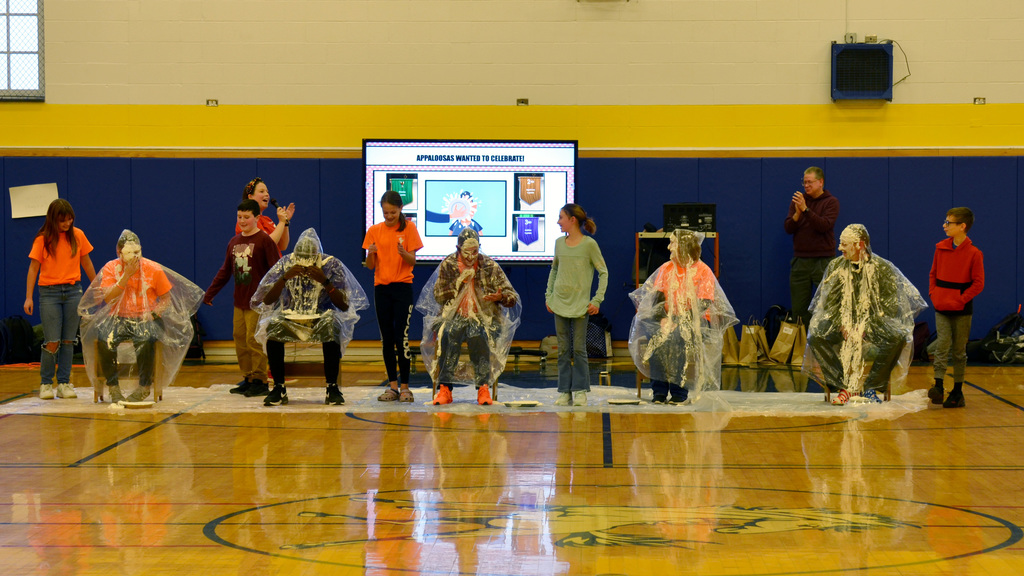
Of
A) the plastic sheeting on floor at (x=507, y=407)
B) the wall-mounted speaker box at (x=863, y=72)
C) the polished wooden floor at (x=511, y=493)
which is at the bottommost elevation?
the polished wooden floor at (x=511, y=493)

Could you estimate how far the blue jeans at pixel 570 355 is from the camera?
7.11 meters

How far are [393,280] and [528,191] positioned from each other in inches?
104

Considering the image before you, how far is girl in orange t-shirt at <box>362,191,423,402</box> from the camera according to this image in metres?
7.20

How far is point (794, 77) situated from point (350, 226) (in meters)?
4.34

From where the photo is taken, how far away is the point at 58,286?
736 cm

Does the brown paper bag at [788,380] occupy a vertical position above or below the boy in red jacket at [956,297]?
below

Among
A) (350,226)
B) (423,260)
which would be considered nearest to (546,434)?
(423,260)

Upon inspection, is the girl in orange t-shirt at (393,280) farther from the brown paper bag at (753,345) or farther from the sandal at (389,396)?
the brown paper bag at (753,345)

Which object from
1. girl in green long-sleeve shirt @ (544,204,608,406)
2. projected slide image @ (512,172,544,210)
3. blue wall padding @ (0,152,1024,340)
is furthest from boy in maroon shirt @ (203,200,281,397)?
projected slide image @ (512,172,544,210)

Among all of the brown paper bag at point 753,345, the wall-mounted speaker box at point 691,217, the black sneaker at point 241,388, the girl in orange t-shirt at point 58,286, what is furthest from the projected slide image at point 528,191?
the girl in orange t-shirt at point 58,286

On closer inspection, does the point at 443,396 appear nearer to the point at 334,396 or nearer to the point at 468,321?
the point at 468,321

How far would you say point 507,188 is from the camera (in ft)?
31.3

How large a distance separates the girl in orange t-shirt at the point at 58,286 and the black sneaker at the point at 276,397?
145cm

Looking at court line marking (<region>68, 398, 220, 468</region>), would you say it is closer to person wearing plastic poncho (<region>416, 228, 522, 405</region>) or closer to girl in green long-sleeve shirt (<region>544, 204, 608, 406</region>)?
person wearing plastic poncho (<region>416, 228, 522, 405</region>)
